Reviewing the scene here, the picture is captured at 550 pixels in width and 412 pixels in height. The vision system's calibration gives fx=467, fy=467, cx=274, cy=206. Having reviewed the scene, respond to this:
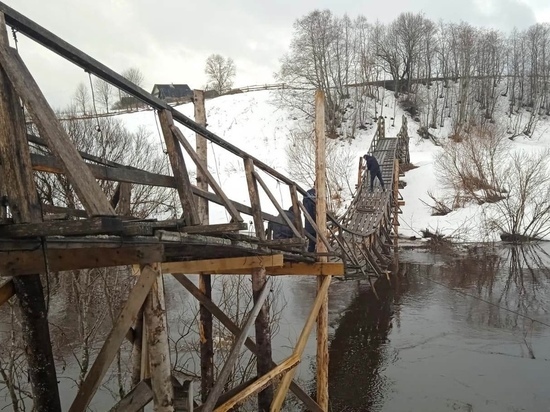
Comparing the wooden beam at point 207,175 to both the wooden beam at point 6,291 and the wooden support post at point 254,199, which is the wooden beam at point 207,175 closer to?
the wooden support post at point 254,199

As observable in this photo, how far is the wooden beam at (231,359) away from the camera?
11.3 ft

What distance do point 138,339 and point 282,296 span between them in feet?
28.3

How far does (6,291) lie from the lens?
277 cm

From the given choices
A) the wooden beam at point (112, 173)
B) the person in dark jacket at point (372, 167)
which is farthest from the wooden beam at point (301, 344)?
the person in dark jacket at point (372, 167)

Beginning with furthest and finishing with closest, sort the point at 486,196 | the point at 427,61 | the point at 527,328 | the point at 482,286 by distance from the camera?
the point at 427,61 → the point at 486,196 → the point at 482,286 → the point at 527,328

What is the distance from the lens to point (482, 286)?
44.9 feet

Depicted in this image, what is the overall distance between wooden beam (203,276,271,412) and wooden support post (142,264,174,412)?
796 millimetres

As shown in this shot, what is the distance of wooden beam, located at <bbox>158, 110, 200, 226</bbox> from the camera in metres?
2.77

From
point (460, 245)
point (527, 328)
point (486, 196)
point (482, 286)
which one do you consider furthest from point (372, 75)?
point (527, 328)

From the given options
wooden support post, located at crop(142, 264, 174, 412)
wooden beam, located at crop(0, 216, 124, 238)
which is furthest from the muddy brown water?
wooden beam, located at crop(0, 216, 124, 238)

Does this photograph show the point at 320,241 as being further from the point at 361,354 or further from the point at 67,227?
the point at 67,227

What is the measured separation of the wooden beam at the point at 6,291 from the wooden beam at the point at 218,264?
1.21 metres

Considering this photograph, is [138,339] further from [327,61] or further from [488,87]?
[488,87]

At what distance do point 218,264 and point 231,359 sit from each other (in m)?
0.85
